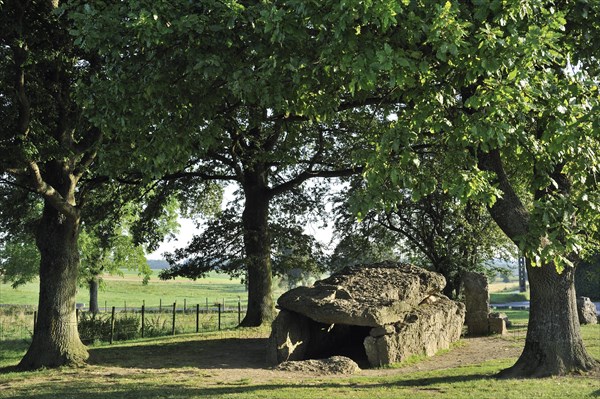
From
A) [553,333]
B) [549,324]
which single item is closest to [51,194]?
[549,324]

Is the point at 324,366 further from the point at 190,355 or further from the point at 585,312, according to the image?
the point at 585,312

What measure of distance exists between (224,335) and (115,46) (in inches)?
560

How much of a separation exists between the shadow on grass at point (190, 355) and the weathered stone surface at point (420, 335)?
317 cm

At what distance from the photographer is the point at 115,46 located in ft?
34.9

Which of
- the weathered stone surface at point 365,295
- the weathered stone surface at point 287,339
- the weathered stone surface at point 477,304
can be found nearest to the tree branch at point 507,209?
the weathered stone surface at point 365,295

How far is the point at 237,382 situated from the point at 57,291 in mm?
6309

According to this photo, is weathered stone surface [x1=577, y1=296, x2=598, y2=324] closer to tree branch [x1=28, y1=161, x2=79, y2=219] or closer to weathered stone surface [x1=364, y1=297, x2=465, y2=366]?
weathered stone surface [x1=364, y1=297, x2=465, y2=366]

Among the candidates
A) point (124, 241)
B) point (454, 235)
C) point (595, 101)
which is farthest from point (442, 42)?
point (124, 241)

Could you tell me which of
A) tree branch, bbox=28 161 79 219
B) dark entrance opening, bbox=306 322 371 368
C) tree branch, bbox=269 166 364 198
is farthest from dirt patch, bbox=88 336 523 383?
tree branch, bbox=269 166 364 198

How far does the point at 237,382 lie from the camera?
532 inches

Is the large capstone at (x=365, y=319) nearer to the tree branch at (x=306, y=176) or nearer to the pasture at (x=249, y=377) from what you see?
the pasture at (x=249, y=377)

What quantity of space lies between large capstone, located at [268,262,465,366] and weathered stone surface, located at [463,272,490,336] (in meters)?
3.15

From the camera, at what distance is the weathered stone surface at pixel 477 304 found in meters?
23.7

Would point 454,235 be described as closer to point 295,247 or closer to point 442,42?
point 295,247
